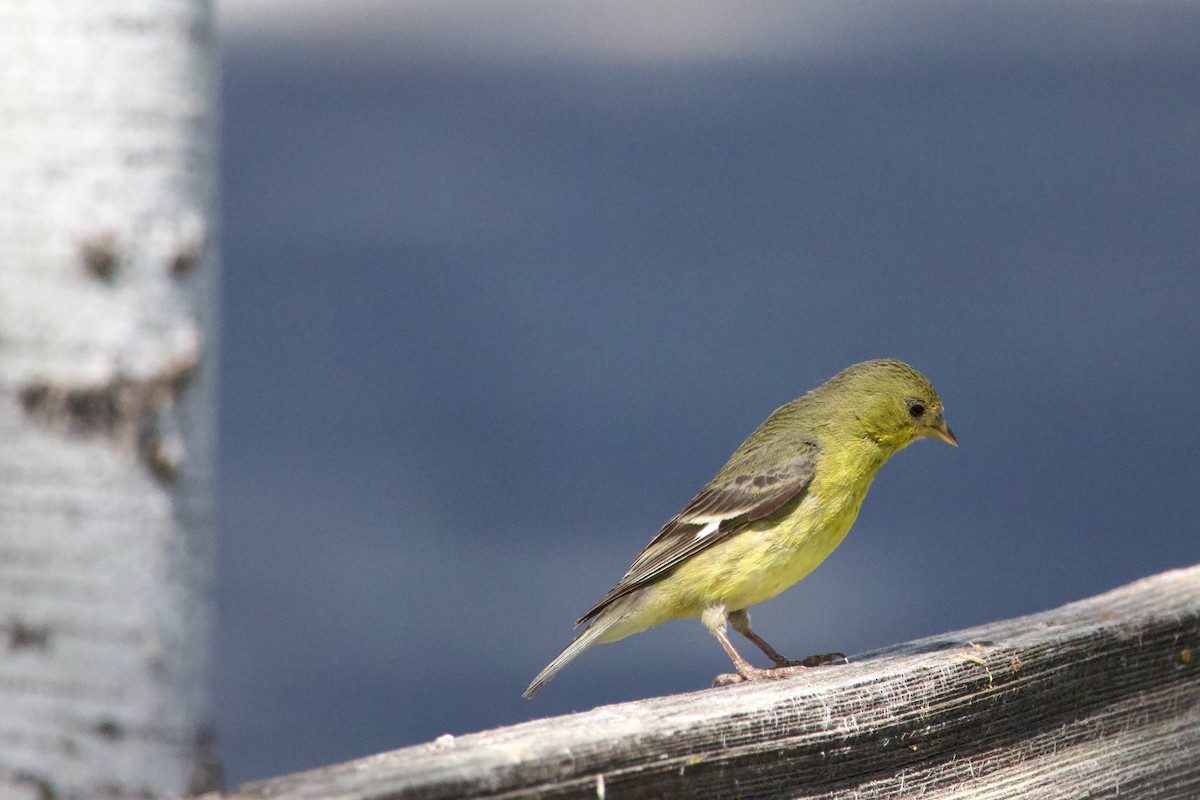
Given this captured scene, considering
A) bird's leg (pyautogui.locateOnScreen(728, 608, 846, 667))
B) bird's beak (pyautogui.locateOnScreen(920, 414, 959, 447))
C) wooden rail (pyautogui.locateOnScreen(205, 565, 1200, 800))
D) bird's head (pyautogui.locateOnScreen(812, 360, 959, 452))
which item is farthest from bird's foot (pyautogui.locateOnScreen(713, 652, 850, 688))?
bird's beak (pyautogui.locateOnScreen(920, 414, 959, 447))

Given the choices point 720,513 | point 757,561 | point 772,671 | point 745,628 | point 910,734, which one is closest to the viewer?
point 910,734

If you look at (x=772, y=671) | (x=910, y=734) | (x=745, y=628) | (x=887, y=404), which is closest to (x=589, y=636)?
(x=745, y=628)

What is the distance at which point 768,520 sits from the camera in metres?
4.05

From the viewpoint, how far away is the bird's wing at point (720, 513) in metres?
4.06

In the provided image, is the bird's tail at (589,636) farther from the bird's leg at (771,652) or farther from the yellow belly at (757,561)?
the bird's leg at (771,652)

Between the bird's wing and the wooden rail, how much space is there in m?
1.10

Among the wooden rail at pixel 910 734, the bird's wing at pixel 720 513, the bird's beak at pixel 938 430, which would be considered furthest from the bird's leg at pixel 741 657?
the bird's beak at pixel 938 430

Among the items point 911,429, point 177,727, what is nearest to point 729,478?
point 911,429

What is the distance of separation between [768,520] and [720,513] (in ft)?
0.51

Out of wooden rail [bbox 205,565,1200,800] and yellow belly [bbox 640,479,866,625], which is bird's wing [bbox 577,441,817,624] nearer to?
yellow belly [bbox 640,479,866,625]

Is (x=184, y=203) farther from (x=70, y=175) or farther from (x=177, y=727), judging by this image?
(x=177, y=727)

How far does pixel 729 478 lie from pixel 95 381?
3021 millimetres

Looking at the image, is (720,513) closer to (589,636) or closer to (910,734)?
(589,636)

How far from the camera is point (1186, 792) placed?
9.45 ft
